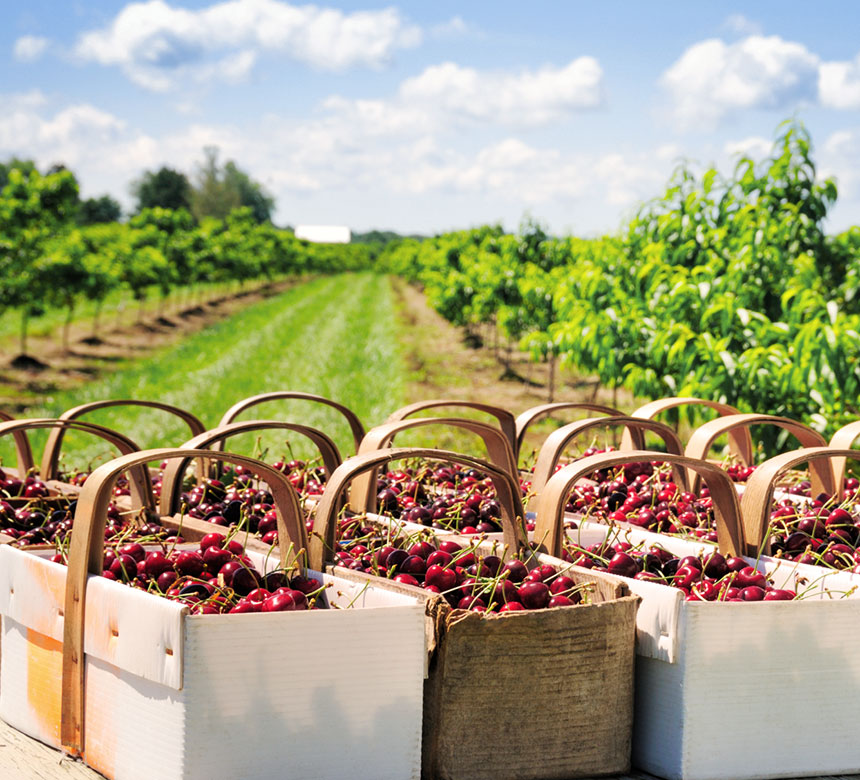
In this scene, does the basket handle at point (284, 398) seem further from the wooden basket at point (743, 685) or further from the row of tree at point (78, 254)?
the row of tree at point (78, 254)

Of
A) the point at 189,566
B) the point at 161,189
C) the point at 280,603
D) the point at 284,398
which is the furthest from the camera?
the point at 161,189

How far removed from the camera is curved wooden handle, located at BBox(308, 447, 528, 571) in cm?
248

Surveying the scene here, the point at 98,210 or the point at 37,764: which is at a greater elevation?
the point at 98,210

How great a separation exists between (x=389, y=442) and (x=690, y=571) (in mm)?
1083

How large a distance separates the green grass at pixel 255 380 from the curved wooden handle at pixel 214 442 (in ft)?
12.0

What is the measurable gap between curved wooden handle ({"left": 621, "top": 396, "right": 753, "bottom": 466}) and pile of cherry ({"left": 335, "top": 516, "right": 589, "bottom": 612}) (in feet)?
4.80

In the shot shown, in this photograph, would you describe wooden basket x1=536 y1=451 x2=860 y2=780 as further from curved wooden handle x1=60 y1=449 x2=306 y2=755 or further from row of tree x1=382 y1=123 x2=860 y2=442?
row of tree x1=382 y1=123 x2=860 y2=442

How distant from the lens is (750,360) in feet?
18.2

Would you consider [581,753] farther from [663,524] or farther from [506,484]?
[663,524]

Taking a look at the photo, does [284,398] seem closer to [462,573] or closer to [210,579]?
[210,579]

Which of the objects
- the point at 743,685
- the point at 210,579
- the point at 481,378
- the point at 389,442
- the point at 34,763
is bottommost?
the point at 481,378

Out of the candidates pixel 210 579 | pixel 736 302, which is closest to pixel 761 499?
pixel 210 579

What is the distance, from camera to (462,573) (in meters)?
2.51

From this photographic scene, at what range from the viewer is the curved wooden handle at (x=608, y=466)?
8.33 ft
